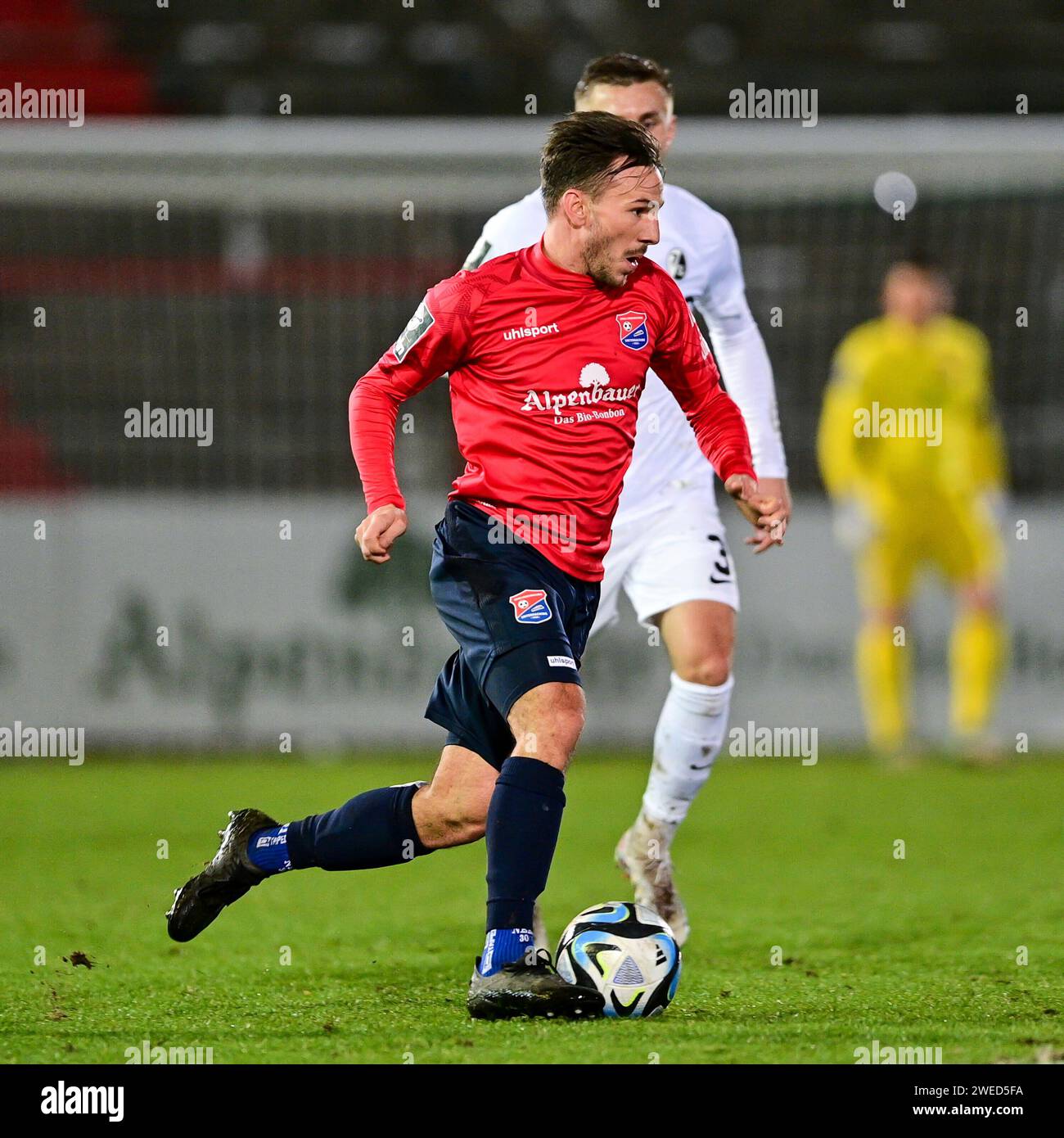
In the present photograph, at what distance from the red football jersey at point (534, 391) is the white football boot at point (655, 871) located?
1.03 meters

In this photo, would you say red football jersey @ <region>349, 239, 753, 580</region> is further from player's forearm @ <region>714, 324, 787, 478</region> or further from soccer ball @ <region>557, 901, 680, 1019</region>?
player's forearm @ <region>714, 324, 787, 478</region>

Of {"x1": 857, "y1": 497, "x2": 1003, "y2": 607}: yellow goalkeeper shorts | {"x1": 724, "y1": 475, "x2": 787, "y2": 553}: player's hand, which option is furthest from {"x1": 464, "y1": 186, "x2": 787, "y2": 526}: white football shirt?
{"x1": 857, "y1": 497, "x2": 1003, "y2": 607}: yellow goalkeeper shorts

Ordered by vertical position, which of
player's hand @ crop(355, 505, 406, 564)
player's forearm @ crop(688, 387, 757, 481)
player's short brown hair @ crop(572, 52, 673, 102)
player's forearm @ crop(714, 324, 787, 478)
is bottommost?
player's hand @ crop(355, 505, 406, 564)

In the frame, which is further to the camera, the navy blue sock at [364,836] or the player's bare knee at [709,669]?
the player's bare knee at [709,669]

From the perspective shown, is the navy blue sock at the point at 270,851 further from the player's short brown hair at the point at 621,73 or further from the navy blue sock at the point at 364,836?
the player's short brown hair at the point at 621,73

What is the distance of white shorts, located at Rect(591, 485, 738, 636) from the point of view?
16.1 feet

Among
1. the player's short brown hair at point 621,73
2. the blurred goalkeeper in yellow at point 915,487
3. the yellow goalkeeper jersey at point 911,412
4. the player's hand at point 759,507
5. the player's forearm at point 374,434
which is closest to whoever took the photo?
the player's forearm at point 374,434

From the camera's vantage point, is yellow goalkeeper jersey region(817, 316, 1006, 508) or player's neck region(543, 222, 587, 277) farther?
yellow goalkeeper jersey region(817, 316, 1006, 508)

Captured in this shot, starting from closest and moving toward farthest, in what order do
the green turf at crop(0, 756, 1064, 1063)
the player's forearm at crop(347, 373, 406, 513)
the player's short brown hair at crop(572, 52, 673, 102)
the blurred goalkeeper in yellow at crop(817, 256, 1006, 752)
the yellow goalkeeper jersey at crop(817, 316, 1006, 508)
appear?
the green turf at crop(0, 756, 1064, 1063), the player's forearm at crop(347, 373, 406, 513), the player's short brown hair at crop(572, 52, 673, 102), the blurred goalkeeper in yellow at crop(817, 256, 1006, 752), the yellow goalkeeper jersey at crop(817, 316, 1006, 508)

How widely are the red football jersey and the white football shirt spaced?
92 centimetres

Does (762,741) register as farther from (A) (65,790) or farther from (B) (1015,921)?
(B) (1015,921)

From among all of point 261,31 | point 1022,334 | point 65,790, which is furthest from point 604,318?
point 261,31

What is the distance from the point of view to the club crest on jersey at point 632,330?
4.12m

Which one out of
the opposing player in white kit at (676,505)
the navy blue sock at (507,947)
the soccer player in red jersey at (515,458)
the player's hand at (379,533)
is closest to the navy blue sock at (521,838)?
the navy blue sock at (507,947)
